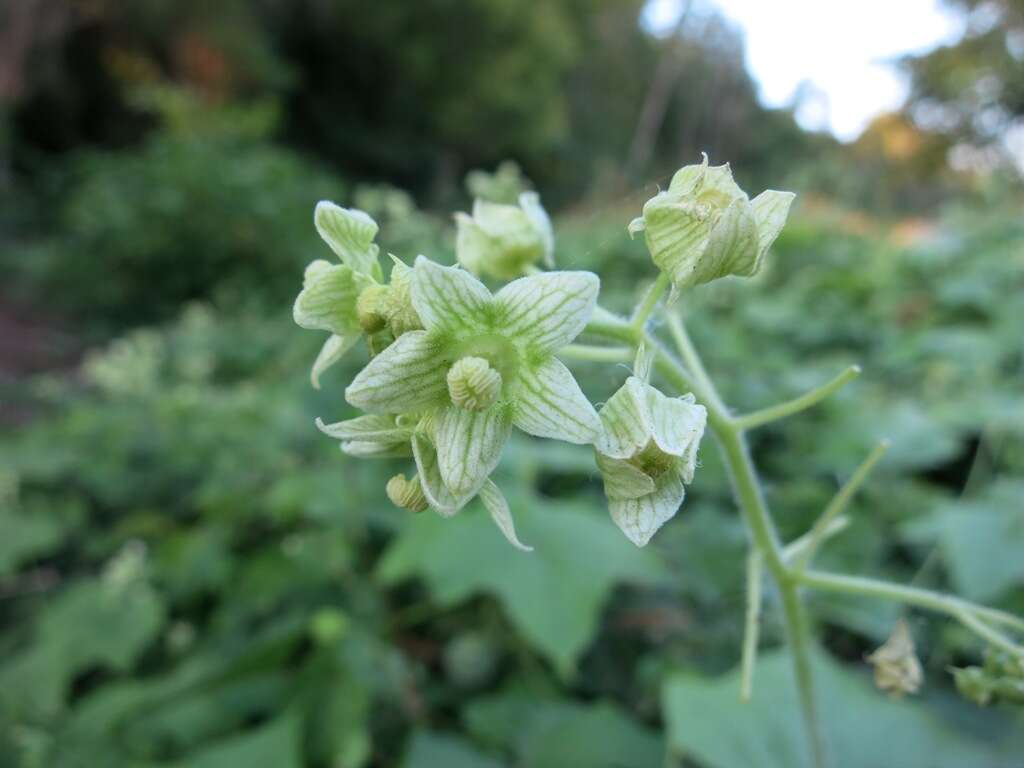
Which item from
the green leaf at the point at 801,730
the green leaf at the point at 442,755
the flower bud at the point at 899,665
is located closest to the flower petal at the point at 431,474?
the flower bud at the point at 899,665

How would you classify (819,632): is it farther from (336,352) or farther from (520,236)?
(336,352)

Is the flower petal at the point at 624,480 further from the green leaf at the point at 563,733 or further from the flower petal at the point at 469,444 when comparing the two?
the green leaf at the point at 563,733

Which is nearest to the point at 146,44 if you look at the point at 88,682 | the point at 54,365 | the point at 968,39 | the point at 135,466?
the point at 54,365

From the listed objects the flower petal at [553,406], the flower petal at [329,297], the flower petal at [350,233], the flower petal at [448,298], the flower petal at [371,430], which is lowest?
the flower petal at [553,406]

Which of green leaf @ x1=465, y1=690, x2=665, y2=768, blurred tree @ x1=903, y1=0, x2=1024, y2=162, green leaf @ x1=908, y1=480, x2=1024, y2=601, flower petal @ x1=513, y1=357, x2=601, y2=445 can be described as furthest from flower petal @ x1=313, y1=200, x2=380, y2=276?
blurred tree @ x1=903, y1=0, x2=1024, y2=162

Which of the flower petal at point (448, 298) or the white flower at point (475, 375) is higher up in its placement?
the flower petal at point (448, 298)

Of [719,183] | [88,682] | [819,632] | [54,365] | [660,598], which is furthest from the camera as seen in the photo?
[54,365]

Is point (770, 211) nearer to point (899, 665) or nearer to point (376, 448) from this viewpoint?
point (376, 448)

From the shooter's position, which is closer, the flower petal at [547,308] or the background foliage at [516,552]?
the flower petal at [547,308]
